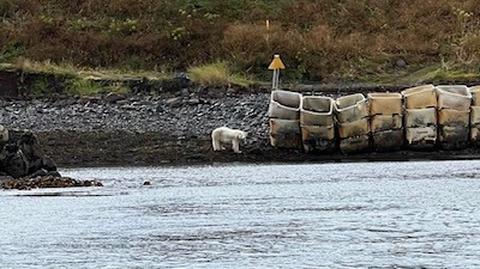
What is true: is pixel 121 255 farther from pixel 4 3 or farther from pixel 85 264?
pixel 4 3

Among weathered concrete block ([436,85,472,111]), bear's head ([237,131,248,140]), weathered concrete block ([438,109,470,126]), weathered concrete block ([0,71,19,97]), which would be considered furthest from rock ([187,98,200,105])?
weathered concrete block ([438,109,470,126])

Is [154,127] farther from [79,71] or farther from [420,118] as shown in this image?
[79,71]

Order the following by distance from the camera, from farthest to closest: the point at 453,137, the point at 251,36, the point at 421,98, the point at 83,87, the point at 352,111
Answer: the point at 251,36
the point at 83,87
the point at 421,98
the point at 352,111
the point at 453,137

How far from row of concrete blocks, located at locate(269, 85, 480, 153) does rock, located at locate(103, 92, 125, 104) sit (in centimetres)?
811

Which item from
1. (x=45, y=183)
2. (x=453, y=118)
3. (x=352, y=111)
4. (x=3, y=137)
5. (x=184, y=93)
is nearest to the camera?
(x=45, y=183)

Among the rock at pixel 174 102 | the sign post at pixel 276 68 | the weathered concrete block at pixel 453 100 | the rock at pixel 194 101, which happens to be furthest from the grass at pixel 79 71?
the weathered concrete block at pixel 453 100

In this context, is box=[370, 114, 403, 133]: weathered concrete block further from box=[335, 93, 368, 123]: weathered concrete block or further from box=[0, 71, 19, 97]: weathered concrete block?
box=[0, 71, 19, 97]: weathered concrete block

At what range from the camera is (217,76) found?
4488 cm

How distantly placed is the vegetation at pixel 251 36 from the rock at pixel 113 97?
2756 millimetres

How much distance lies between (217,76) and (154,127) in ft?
22.6

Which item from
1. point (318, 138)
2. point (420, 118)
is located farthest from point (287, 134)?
point (420, 118)

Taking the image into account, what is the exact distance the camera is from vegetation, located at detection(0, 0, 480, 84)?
4819 cm

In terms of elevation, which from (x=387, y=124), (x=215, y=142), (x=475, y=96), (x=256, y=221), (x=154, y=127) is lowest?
(x=154, y=127)

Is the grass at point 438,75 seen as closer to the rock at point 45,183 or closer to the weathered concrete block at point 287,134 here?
the weathered concrete block at point 287,134
